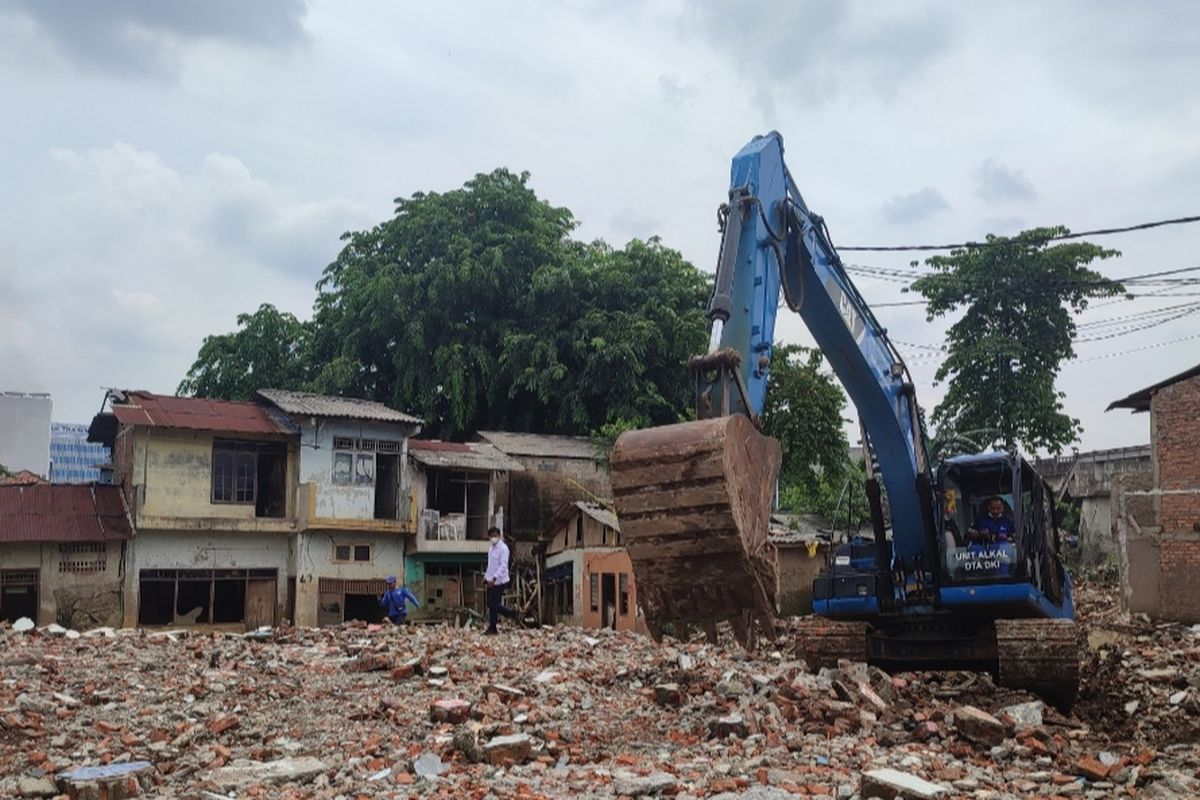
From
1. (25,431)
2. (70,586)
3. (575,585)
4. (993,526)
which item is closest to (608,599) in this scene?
(575,585)

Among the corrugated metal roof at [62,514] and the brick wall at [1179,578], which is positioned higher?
the corrugated metal roof at [62,514]

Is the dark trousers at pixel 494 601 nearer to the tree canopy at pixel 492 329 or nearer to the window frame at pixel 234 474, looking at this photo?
the window frame at pixel 234 474

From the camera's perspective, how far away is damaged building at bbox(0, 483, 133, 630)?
2455 centimetres

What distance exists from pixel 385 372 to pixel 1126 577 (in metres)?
23.9

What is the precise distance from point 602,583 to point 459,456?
5.78 metres

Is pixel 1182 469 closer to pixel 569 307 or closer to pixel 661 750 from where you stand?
pixel 661 750

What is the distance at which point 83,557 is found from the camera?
25.4m

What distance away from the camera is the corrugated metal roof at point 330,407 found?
27.8 meters

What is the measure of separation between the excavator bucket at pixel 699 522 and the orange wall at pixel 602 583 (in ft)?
62.6

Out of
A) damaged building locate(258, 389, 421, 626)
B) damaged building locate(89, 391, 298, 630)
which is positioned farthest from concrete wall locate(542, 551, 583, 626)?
A: damaged building locate(89, 391, 298, 630)

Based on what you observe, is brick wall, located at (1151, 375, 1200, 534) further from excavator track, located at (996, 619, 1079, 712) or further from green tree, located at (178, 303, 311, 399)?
green tree, located at (178, 303, 311, 399)

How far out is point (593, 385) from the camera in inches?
1293

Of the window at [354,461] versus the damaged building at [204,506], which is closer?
the damaged building at [204,506]

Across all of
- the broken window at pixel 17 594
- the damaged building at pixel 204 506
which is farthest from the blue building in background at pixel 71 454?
the broken window at pixel 17 594
